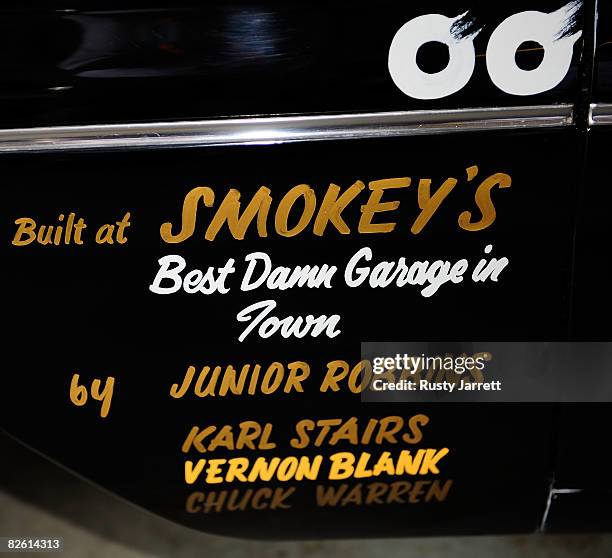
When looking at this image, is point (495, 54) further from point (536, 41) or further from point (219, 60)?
point (219, 60)

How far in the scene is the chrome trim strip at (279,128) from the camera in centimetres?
104

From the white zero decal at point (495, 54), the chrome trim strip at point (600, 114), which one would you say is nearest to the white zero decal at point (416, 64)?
the white zero decal at point (495, 54)

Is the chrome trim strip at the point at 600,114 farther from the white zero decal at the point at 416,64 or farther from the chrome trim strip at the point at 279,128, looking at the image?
the white zero decal at the point at 416,64

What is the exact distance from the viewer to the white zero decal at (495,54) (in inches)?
39.3

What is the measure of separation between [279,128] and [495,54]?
32 cm

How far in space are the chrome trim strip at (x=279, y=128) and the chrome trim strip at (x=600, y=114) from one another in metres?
0.03

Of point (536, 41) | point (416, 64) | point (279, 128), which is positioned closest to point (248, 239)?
point (279, 128)

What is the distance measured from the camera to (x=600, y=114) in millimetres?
1034

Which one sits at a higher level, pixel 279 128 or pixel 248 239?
pixel 279 128

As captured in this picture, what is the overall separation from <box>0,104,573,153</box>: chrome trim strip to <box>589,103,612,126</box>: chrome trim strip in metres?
0.03

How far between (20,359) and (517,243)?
0.80 m

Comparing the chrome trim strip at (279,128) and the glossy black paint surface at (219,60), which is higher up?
the glossy black paint surface at (219,60)

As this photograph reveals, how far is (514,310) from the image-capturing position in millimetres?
1130

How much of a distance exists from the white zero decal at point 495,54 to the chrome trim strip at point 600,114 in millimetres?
66
